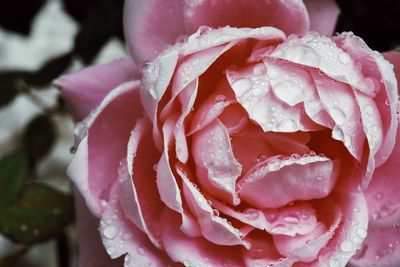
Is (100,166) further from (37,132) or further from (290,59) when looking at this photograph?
(37,132)

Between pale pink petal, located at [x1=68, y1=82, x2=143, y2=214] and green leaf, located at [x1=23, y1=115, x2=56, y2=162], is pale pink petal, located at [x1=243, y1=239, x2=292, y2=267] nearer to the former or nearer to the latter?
pale pink petal, located at [x1=68, y1=82, x2=143, y2=214]

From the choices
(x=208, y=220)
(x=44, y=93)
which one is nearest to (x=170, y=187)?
(x=208, y=220)

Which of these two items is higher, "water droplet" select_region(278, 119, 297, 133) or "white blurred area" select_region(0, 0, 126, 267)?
"water droplet" select_region(278, 119, 297, 133)

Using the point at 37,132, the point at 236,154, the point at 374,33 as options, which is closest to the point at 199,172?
the point at 236,154

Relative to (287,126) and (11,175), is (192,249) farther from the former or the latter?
(11,175)

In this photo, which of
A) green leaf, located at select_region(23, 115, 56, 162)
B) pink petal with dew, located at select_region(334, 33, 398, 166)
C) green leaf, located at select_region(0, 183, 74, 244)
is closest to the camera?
pink petal with dew, located at select_region(334, 33, 398, 166)

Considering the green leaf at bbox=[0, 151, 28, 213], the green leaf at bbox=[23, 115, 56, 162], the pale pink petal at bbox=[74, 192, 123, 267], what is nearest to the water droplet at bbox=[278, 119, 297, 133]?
the pale pink petal at bbox=[74, 192, 123, 267]

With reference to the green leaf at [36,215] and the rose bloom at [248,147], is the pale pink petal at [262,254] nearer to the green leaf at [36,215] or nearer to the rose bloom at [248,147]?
the rose bloom at [248,147]
